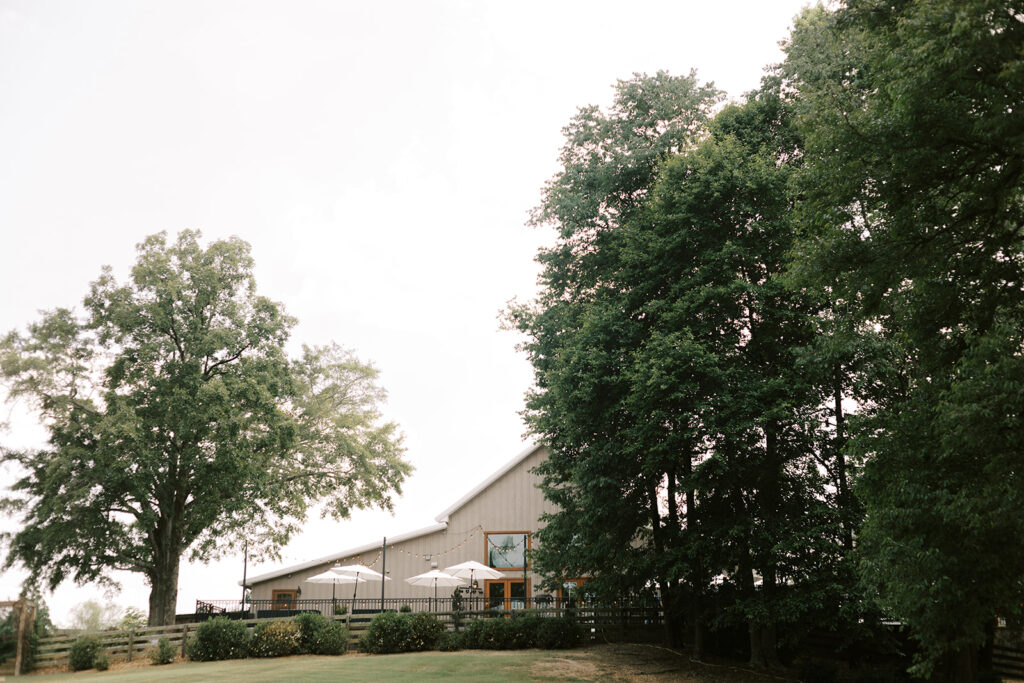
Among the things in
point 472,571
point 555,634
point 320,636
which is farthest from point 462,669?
point 472,571

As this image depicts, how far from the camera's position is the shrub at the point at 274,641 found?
20.8 metres

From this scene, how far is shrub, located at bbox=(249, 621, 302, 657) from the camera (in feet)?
68.3

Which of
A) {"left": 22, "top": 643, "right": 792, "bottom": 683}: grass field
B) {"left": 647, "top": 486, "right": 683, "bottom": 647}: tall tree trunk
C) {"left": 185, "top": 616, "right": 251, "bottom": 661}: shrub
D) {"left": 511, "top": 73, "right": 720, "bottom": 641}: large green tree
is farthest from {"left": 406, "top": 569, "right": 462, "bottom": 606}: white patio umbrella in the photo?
{"left": 647, "top": 486, "right": 683, "bottom": 647}: tall tree trunk

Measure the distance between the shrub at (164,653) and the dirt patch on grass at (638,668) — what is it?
1075cm

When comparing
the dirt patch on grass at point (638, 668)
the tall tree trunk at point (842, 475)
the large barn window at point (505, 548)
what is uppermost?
the tall tree trunk at point (842, 475)

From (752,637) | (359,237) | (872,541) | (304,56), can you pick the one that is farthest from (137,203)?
(872,541)

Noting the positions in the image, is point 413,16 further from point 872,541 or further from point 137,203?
point 872,541

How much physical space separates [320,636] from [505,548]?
10300 mm

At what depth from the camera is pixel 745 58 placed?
896 inches

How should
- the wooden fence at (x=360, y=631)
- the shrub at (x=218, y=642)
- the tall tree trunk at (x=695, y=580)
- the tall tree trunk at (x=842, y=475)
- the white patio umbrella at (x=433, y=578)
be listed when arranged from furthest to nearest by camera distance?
the white patio umbrella at (x=433, y=578)
the wooden fence at (x=360, y=631)
the shrub at (x=218, y=642)
the tall tree trunk at (x=695, y=580)
the tall tree trunk at (x=842, y=475)

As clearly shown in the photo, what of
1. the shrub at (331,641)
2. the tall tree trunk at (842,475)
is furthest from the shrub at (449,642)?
the tall tree trunk at (842,475)

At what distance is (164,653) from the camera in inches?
822

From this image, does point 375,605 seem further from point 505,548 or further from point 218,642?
point 218,642

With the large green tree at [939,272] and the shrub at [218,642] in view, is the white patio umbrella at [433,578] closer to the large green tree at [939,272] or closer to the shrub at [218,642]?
the shrub at [218,642]
